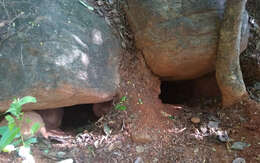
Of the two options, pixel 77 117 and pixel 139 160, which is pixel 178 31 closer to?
pixel 139 160

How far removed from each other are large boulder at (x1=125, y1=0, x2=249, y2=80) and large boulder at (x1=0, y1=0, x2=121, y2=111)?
0.53m

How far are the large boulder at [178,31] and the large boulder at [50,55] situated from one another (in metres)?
0.53

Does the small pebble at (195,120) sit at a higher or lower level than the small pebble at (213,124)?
higher

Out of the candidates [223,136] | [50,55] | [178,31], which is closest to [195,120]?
[223,136]

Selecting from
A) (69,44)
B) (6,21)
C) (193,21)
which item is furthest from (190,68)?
(6,21)

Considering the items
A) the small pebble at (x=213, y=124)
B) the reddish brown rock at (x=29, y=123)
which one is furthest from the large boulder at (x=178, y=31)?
the reddish brown rock at (x=29, y=123)

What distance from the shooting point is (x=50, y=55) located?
88.6 inches

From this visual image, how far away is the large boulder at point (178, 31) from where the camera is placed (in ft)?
8.29

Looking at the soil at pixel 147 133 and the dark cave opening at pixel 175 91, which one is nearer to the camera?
the soil at pixel 147 133

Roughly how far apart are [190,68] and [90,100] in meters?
1.28

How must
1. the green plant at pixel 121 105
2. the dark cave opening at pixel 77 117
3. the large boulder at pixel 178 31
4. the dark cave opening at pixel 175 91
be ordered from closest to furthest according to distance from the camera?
1. the large boulder at pixel 178 31
2. the green plant at pixel 121 105
3. the dark cave opening at pixel 77 117
4. the dark cave opening at pixel 175 91

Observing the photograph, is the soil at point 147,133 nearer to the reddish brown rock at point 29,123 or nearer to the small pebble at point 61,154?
the small pebble at point 61,154

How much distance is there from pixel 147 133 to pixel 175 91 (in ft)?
5.86

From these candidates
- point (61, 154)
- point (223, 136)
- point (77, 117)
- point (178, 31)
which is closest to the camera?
point (61, 154)
